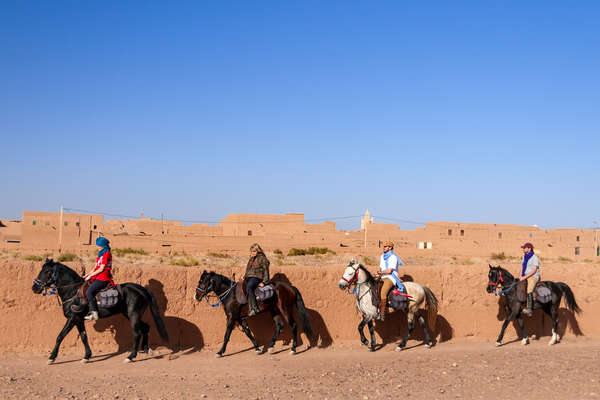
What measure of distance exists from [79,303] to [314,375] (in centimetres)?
371

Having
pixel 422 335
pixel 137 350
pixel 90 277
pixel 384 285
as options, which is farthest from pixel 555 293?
pixel 90 277

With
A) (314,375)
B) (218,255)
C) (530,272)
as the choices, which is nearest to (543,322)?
(530,272)

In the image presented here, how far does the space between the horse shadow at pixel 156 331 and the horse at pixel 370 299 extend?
8.87ft

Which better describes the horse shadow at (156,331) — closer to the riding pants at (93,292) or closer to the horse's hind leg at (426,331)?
the riding pants at (93,292)

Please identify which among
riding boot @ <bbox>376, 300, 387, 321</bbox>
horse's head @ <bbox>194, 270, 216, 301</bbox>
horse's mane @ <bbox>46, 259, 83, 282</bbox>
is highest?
horse's mane @ <bbox>46, 259, 83, 282</bbox>

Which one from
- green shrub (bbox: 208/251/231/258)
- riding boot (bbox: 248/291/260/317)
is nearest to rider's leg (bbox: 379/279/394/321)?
riding boot (bbox: 248/291/260/317)

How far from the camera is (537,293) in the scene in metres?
10.4

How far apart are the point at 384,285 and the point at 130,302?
431cm

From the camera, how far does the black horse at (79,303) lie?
8352 mm

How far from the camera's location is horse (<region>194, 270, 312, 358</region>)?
9.16m

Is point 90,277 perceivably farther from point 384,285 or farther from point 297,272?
point 384,285

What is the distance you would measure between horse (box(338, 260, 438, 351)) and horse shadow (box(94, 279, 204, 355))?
8.87 feet

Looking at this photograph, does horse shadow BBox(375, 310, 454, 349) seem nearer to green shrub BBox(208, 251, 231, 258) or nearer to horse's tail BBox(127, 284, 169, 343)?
horse's tail BBox(127, 284, 169, 343)

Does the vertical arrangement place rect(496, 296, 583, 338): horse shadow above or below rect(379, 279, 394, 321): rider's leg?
below
